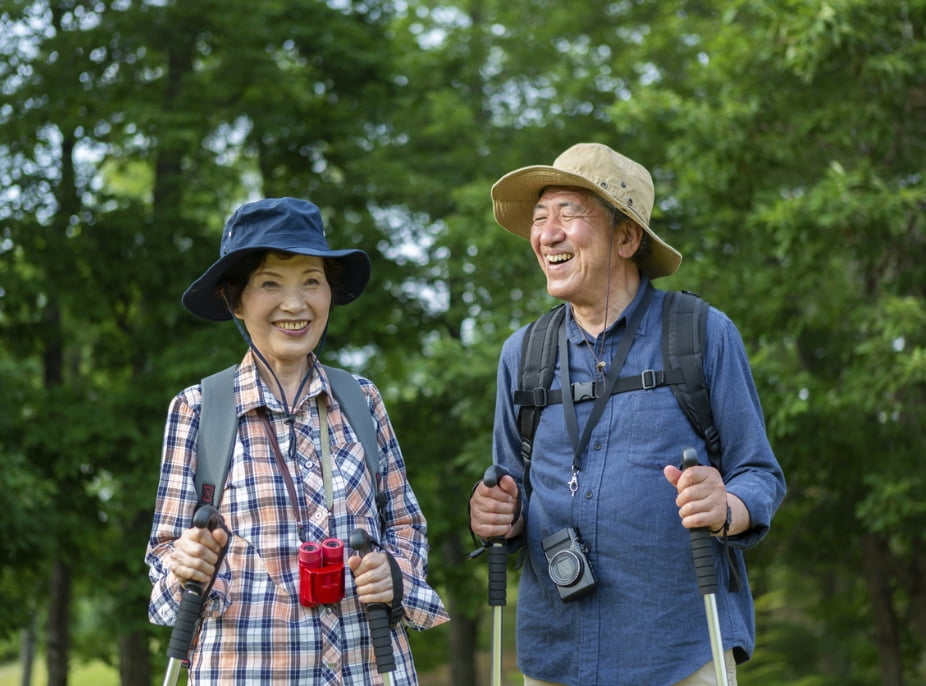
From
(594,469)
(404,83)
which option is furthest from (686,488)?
(404,83)

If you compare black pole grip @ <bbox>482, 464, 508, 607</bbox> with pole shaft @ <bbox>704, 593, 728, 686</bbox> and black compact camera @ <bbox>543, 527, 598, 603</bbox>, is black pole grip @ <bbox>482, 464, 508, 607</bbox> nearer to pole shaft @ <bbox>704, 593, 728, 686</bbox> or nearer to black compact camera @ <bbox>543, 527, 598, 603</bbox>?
black compact camera @ <bbox>543, 527, 598, 603</bbox>

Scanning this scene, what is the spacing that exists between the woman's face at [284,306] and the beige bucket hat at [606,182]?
78 centimetres

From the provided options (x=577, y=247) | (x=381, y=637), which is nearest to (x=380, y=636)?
(x=381, y=637)

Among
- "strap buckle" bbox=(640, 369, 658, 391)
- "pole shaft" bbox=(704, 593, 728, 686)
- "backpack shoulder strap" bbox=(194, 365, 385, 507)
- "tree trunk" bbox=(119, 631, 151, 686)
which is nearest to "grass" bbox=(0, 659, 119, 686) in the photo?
"tree trunk" bbox=(119, 631, 151, 686)

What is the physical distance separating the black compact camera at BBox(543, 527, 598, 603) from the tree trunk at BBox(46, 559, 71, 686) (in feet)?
34.7

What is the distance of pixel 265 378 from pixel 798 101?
735cm

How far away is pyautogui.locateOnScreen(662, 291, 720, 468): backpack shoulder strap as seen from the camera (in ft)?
10.4

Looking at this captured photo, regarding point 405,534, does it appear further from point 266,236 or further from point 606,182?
point 606,182

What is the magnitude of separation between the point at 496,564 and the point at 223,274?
1150 millimetres

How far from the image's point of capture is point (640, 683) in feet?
10.2

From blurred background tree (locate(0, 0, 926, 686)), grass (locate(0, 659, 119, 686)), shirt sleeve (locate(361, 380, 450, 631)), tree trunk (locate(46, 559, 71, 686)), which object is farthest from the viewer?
grass (locate(0, 659, 119, 686))

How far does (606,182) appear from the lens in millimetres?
3393

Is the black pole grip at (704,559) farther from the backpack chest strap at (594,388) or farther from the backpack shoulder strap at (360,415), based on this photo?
the backpack shoulder strap at (360,415)

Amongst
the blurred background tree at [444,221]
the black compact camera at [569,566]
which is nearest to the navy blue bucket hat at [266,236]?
the black compact camera at [569,566]
